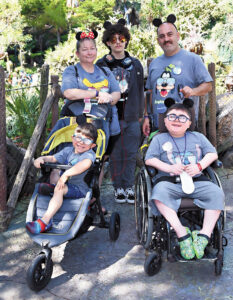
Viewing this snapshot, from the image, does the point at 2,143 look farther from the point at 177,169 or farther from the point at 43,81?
the point at 177,169

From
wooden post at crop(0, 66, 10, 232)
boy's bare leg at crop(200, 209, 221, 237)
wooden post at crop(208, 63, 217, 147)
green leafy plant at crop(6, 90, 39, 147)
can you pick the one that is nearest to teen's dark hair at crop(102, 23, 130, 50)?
wooden post at crop(0, 66, 10, 232)

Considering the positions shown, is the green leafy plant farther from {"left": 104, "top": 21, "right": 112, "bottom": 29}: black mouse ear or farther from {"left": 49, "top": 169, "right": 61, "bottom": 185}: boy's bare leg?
{"left": 49, "top": 169, "right": 61, "bottom": 185}: boy's bare leg

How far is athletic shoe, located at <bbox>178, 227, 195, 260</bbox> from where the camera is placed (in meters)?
2.72

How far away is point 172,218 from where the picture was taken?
9.22 feet

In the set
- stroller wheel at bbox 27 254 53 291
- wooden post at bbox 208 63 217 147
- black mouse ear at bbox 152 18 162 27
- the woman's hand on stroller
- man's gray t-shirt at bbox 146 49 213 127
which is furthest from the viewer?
wooden post at bbox 208 63 217 147

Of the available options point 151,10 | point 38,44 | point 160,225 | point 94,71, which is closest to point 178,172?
point 160,225

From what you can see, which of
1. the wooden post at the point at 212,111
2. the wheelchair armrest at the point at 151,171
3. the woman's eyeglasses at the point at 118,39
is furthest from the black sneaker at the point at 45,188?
the wooden post at the point at 212,111

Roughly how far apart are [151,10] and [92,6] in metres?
4.86

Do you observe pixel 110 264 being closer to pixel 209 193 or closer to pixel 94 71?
pixel 209 193

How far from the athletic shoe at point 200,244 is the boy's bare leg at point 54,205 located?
1082mm

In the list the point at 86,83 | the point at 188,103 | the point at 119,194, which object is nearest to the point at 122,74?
the point at 86,83

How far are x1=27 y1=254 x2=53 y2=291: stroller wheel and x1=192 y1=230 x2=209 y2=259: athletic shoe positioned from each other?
3.59 ft

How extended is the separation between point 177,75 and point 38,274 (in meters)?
2.26

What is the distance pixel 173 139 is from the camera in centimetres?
329
